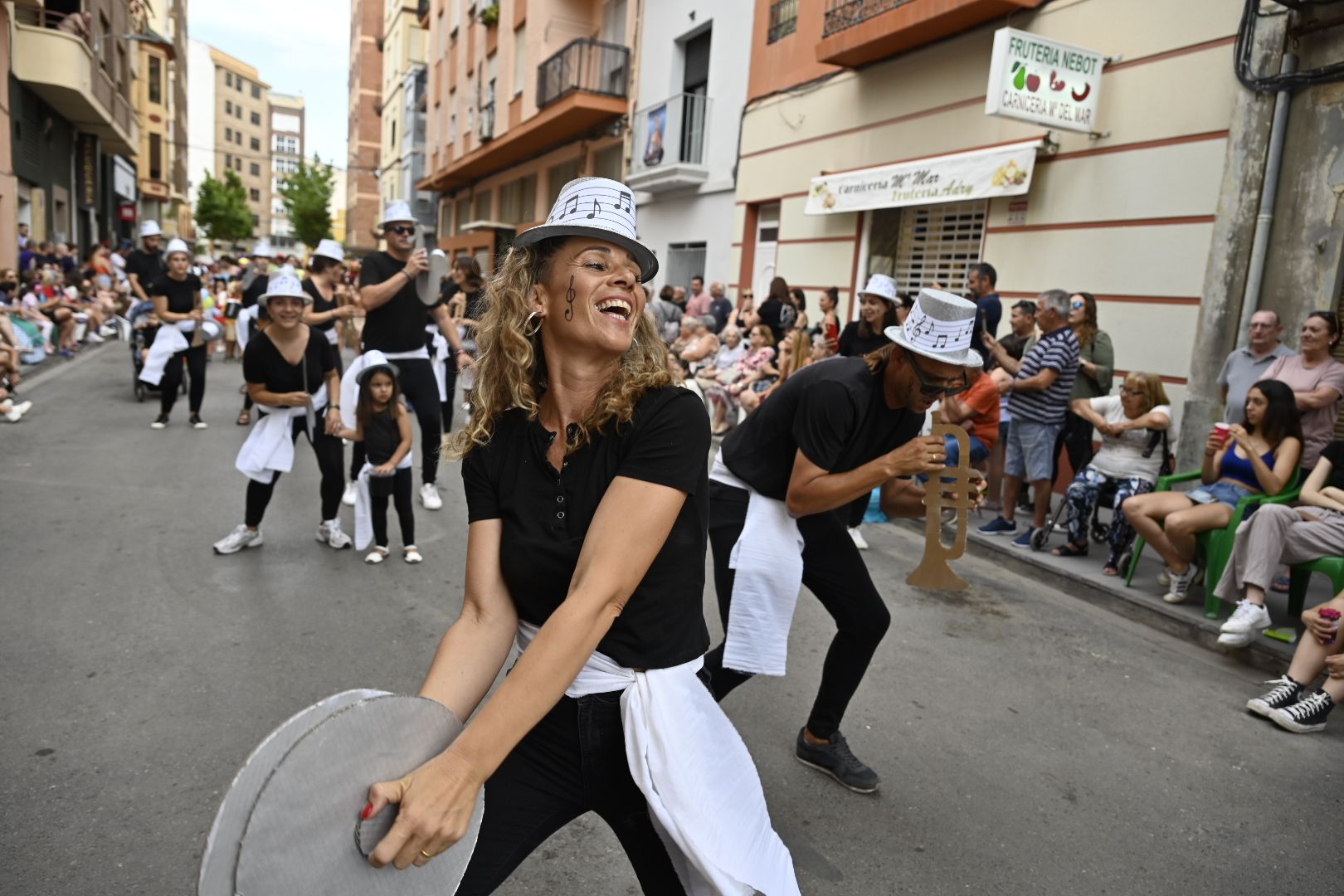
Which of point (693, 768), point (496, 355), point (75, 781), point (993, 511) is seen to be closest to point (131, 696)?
point (75, 781)

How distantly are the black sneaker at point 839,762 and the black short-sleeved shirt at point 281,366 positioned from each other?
14.0 ft

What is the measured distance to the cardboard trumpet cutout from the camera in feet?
10.2

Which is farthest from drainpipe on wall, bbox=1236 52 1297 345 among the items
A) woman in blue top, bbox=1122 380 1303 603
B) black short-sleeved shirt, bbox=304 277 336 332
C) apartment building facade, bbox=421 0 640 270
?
apartment building facade, bbox=421 0 640 270

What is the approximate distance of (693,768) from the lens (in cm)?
173

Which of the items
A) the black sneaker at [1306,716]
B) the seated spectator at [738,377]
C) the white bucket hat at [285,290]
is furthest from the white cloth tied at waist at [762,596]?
the seated spectator at [738,377]

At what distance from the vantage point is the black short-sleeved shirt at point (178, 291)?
424 inches

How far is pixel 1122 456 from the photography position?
7.05m

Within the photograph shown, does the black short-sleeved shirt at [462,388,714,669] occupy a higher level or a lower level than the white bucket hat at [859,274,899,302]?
lower

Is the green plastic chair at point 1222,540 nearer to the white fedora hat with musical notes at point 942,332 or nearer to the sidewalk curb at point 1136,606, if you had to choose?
the sidewalk curb at point 1136,606

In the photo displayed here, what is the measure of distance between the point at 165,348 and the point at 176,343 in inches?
4.9

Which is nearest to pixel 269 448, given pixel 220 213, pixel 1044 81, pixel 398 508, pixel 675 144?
pixel 398 508

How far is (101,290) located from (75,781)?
21897 mm

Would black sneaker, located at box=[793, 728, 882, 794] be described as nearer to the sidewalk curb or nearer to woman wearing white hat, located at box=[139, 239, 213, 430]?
the sidewalk curb

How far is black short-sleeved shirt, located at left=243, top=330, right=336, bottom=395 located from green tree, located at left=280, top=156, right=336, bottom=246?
188 feet
